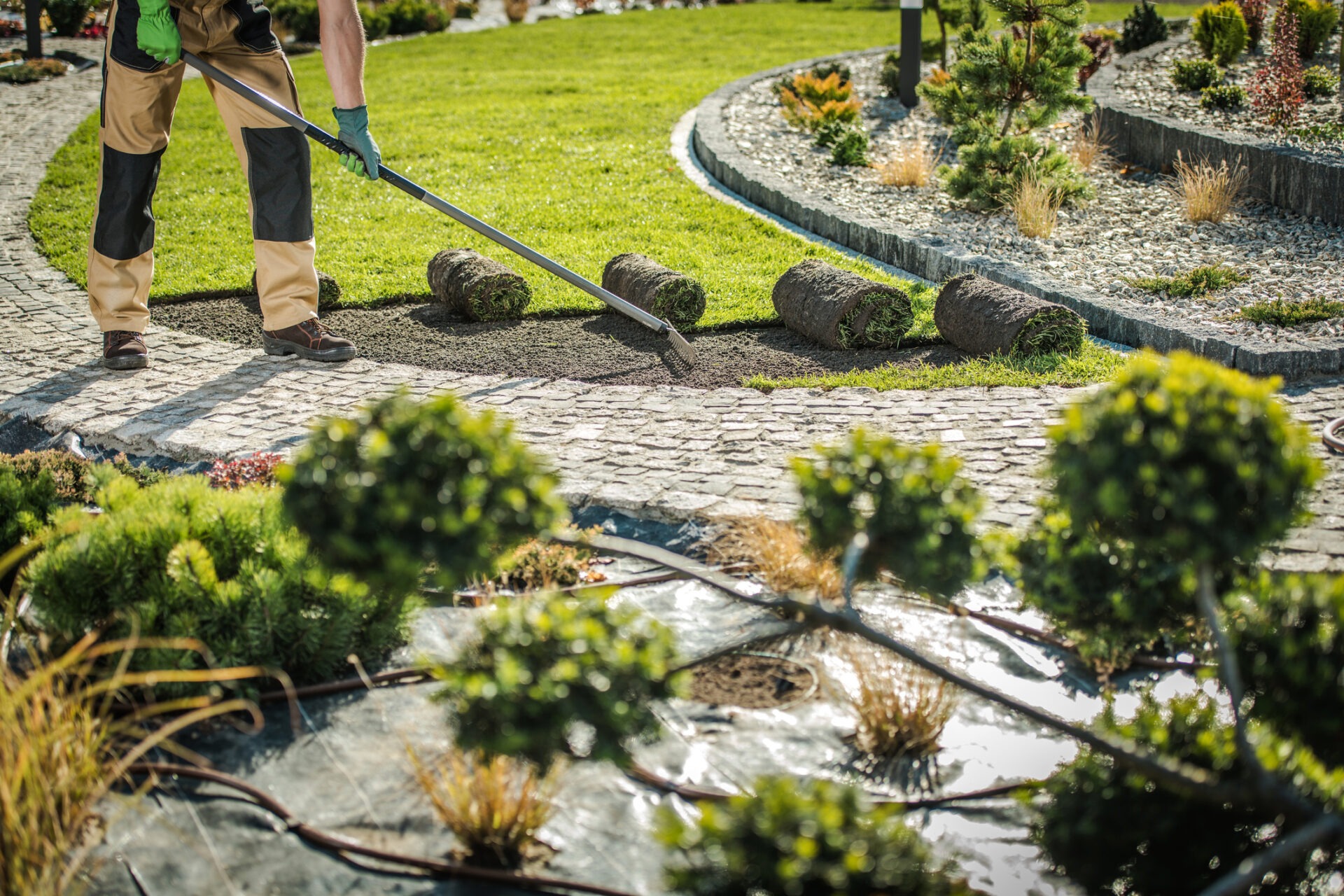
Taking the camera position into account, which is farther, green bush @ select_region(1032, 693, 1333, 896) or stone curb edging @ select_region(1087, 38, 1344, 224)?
stone curb edging @ select_region(1087, 38, 1344, 224)

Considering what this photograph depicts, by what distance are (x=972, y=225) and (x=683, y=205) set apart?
236 cm

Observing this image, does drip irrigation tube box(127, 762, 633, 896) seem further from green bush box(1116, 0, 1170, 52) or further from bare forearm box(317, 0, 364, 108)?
green bush box(1116, 0, 1170, 52)

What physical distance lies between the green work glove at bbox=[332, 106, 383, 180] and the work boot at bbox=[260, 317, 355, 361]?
34.9 inches

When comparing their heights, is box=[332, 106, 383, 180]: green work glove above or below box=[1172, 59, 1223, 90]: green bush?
above

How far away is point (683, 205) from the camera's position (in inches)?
367

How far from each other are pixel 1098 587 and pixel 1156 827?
54 centimetres

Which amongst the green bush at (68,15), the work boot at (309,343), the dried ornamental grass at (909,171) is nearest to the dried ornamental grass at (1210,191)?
the dried ornamental grass at (909,171)

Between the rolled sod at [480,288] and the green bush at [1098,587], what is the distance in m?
4.54

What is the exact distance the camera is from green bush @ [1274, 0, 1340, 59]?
11.3 m

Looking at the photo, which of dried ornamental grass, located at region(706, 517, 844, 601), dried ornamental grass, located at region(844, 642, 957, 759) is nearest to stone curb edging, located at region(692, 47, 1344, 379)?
dried ornamental grass, located at region(706, 517, 844, 601)

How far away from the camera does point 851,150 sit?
32.6ft

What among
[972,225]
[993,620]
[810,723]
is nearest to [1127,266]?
[972,225]

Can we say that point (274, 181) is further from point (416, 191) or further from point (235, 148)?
point (416, 191)

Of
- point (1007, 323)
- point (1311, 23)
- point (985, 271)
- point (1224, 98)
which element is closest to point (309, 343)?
point (1007, 323)
